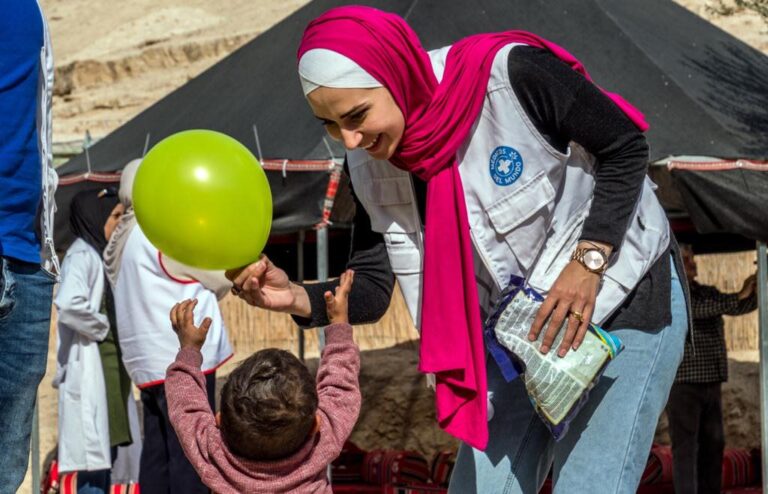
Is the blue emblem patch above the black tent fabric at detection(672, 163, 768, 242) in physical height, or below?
below

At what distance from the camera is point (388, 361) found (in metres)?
10.9

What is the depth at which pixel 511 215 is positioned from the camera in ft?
9.04

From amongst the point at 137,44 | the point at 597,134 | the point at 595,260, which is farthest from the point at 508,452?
the point at 137,44

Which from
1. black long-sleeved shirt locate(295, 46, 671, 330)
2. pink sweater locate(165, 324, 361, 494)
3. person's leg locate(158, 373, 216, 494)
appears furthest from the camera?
Result: person's leg locate(158, 373, 216, 494)

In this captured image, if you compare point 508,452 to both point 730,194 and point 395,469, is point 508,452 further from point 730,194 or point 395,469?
point 395,469

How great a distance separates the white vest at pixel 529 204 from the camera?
107 inches

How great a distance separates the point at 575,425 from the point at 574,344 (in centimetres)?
23

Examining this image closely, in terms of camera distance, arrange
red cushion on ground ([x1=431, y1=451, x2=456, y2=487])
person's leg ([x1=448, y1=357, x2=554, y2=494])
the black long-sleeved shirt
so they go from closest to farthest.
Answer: the black long-sleeved shirt → person's leg ([x1=448, y1=357, x2=554, y2=494]) → red cushion on ground ([x1=431, y1=451, x2=456, y2=487])

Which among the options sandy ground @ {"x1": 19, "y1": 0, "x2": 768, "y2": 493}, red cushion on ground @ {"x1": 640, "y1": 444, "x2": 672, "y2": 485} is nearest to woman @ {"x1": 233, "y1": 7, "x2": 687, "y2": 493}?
red cushion on ground @ {"x1": 640, "y1": 444, "x2": 672, "y2": 485}

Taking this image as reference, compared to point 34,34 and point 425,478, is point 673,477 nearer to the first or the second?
point 425,478

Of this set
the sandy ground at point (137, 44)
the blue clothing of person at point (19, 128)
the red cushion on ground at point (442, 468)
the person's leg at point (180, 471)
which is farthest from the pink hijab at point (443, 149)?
the sandy ground at point (137, 44)

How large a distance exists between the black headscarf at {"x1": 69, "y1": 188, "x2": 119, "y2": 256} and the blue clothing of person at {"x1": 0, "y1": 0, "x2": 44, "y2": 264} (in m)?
3.80

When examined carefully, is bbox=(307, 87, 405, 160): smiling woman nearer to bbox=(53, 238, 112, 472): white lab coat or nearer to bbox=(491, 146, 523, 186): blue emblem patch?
bbox=(491, 146, 523, 186): blue emblem patch

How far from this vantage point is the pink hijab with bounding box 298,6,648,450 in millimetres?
2705
